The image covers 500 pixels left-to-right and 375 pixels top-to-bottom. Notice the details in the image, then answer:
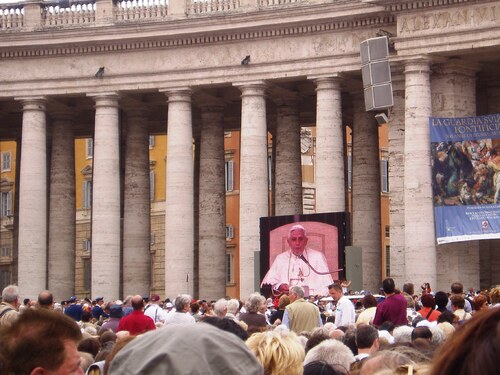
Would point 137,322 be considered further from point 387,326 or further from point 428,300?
point 428,300

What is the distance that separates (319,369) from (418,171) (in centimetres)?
3878

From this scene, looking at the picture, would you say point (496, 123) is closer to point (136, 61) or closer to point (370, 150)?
point (370, 150)

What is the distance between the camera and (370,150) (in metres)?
58.0

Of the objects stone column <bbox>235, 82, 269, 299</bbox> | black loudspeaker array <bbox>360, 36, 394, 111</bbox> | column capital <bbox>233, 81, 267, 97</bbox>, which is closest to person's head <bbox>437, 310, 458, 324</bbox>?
black loudspeaker array <bbox>360, 36, 394, 111</bbox>

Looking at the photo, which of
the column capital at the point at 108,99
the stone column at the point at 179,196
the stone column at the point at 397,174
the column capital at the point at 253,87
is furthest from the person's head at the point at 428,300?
the column capital at the point at 108,99

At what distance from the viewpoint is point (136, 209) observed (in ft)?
202

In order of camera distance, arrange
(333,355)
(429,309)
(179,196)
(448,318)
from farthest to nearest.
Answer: (179,196) → (429,309) → (448,318) → (333,355)

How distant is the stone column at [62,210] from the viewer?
61.7 m

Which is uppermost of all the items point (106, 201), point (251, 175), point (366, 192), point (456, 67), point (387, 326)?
point (456, 67)

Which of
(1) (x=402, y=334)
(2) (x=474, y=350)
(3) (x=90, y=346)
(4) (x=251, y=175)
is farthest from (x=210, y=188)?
(2) (x=474, y=350)

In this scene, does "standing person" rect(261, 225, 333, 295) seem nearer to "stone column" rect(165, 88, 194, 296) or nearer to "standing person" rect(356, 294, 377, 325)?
"stone column" rect(165, 88, 194, 296)

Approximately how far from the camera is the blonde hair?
1023 cm

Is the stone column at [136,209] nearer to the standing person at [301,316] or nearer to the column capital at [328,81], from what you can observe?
the column capital at [328,81]

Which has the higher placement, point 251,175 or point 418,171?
point 251,175
